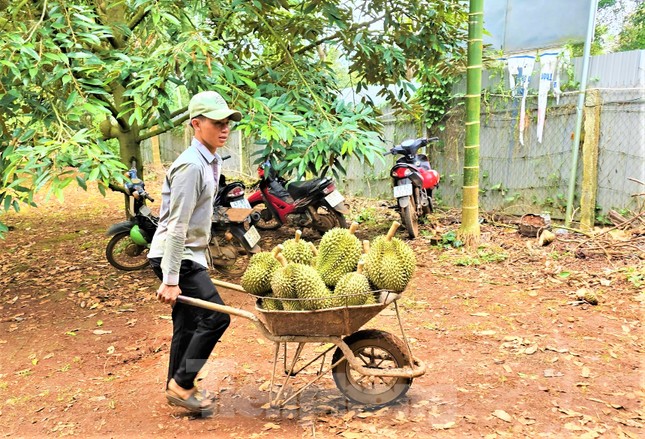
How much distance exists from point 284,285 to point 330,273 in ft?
1.05

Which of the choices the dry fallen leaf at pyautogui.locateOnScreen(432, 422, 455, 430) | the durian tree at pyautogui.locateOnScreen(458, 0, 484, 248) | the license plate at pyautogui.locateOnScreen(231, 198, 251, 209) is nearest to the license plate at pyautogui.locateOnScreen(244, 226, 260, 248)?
the license plate at pyautogui.locateOnScreen(231, 198, 251, 209)

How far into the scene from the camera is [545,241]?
579 centimetres

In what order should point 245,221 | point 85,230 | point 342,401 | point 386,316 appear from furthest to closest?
point 85,230, point 245,221, point 386,316, point 342,401

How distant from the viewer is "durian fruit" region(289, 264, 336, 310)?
265 centimetres

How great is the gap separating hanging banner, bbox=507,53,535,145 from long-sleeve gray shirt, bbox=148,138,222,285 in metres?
5.40

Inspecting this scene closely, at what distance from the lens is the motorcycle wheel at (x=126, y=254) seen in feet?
18.6

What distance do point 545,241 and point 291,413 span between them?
4007 millimetres

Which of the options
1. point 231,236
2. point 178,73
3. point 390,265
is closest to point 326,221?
point 231,236

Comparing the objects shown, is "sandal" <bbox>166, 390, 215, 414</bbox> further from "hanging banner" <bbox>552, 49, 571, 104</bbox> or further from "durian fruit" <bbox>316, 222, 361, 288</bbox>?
"hanging banner" <bbox>552, 49, 571, 104</bbox>

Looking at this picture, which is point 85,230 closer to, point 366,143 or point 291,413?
point 366,143

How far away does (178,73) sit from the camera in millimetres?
4613

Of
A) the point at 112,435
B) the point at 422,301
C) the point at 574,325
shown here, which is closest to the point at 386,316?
the point at 422,301

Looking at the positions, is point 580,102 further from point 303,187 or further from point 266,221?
point 266,221

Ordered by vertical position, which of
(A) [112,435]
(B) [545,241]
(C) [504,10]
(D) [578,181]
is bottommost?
(A) [112,435]
